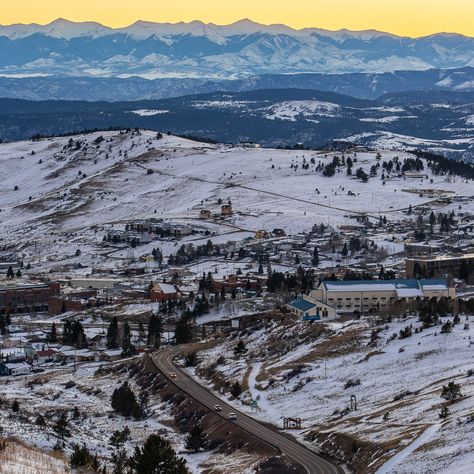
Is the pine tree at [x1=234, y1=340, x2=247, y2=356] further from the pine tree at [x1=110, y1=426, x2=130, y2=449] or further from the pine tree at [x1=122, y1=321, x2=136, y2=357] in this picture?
the pine tree at [x1=110, y1=426, x2=130, y2=449]

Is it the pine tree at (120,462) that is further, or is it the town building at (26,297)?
the town building at (26,297)

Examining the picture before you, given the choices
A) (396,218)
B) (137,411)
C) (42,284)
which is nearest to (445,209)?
(396,218)

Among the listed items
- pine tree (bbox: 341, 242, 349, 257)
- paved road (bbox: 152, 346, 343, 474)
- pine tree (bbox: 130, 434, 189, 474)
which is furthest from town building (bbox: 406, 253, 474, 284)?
pine tree (bbox: 130, 434, 189, 474)

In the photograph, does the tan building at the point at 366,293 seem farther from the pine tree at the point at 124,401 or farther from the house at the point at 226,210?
the house at the point at 226,210

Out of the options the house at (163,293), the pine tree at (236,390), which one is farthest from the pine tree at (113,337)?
the pine tree at (236,390)

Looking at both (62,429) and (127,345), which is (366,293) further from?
(62,429)
